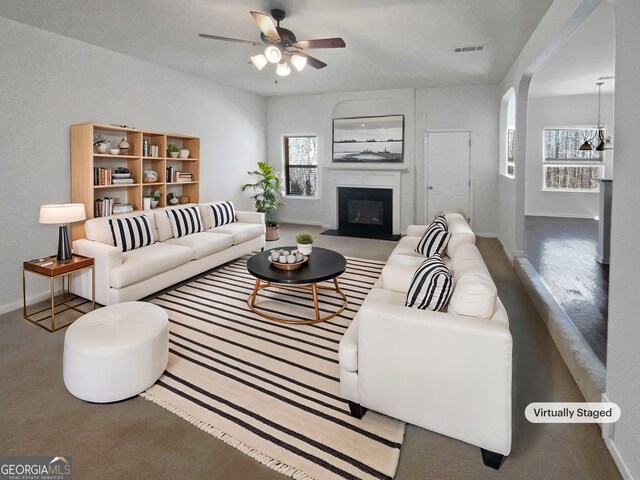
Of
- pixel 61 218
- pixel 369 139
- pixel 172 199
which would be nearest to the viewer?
pixel 61 218

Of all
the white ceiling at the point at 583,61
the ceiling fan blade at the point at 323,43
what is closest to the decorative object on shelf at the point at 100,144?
the ceiling fan blade at the point at 323,43

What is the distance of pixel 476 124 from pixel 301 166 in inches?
146

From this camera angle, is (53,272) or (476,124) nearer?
(53,272)

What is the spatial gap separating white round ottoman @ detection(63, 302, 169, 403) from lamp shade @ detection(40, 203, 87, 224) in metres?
1.57

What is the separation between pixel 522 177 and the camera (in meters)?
5.04

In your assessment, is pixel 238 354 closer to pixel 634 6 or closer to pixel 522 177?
pixel 634 6

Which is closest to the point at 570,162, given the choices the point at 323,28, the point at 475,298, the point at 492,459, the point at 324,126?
the point at 324,126

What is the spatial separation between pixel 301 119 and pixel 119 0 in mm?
5163

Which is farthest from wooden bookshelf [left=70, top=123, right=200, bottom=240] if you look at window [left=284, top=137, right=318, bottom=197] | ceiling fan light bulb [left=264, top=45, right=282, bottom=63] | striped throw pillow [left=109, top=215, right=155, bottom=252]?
window [left=284, top=137, right=318, bottom=197]

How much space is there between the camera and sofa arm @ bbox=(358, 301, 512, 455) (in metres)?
1.75

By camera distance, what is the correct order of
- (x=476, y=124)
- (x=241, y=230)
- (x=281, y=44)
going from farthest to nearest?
1. (x=476, y=124)
2. (x=241, y=230)
3. (x=281, y=44)

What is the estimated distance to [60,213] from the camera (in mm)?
3631

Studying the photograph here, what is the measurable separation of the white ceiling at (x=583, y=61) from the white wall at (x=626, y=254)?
7.17 ft

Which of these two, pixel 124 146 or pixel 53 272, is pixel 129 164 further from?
pixel 53 272
